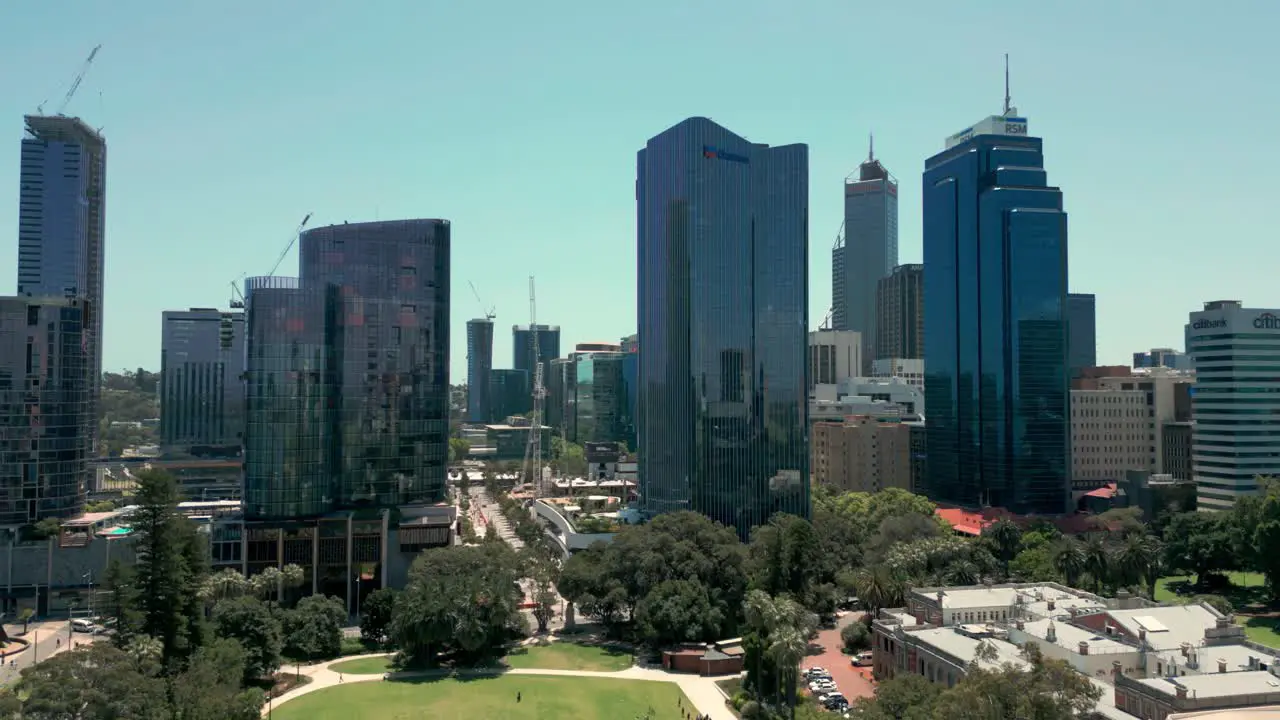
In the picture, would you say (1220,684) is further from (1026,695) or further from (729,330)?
(729,330)

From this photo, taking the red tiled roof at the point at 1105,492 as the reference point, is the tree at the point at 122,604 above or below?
above

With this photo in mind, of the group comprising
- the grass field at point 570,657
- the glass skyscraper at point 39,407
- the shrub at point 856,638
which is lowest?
the grass field at point 570,657

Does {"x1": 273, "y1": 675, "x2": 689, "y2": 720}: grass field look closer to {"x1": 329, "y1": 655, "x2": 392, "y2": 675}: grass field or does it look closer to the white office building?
{"x1": 329, "y1": 655, "x2": 392, "y2": 675}: grass field

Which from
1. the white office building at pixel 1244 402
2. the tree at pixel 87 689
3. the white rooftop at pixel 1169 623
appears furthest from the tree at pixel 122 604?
the white office building at pixel 1244 402

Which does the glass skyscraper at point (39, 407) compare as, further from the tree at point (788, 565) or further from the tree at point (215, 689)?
the tree at point (788, 565)

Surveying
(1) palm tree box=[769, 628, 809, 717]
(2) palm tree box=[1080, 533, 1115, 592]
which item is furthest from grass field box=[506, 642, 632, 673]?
(2) palm tree box=[1080, 533, 1115, 592]

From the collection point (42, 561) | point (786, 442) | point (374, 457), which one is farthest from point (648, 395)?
point (42, 561)
